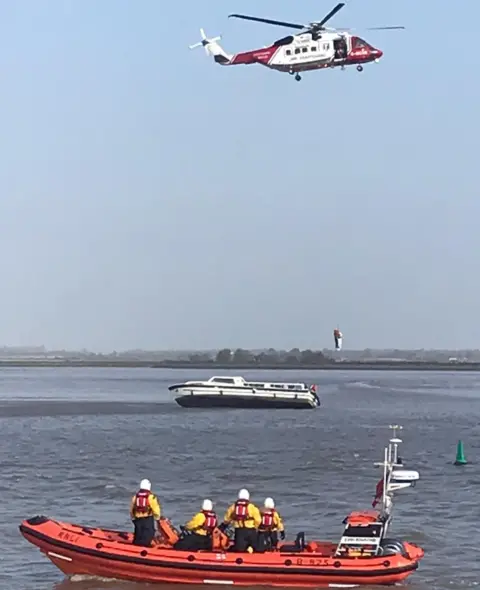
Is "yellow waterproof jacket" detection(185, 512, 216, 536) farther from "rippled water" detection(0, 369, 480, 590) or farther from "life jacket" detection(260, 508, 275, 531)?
"rippled water" detection(0, 369, 480, 590)

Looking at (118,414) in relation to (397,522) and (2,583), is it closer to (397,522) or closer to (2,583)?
(397,522)

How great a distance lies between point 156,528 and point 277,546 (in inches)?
97.5

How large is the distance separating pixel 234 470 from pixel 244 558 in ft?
60.0

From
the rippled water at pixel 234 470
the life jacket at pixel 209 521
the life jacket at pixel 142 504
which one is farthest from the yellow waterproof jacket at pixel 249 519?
the rippled water at pixel 234 470

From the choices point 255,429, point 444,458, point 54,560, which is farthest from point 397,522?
point 255,429

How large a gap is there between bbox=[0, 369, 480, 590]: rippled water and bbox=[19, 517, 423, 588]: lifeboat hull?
0.55m

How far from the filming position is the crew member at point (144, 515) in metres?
20.9

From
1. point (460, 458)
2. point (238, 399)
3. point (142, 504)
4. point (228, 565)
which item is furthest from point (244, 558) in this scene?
point (238, 399)

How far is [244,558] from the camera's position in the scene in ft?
67.4

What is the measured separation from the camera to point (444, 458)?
4381 cm

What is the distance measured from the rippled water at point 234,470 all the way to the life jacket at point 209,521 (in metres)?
1.65

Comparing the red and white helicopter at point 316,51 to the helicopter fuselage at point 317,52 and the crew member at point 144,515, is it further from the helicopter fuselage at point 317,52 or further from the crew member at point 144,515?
the crew member at point 144,515

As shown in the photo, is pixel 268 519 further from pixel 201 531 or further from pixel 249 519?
pixel 201 531

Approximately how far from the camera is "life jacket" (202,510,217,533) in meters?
20.8
